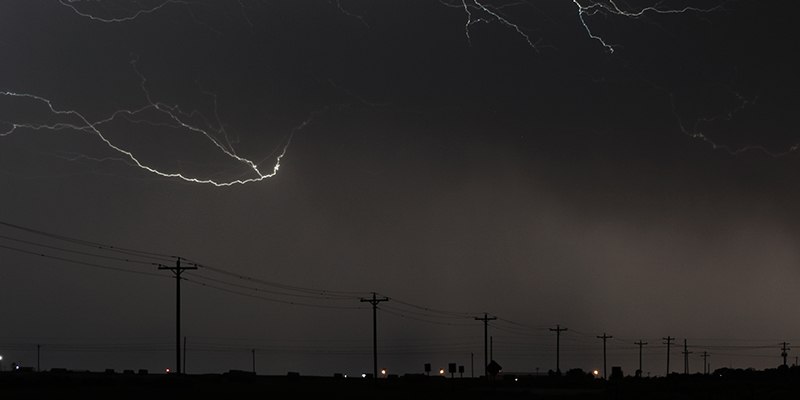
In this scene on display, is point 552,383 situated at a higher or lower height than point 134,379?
lower

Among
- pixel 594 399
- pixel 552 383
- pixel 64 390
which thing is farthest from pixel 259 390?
pixel 552 383

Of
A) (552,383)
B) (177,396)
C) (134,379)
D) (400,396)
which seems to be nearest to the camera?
(177,396)

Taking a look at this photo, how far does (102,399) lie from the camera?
1281 inches

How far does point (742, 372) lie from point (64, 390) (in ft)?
277

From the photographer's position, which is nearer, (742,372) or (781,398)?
(781,398)

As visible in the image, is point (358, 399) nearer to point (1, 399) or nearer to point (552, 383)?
point (1, 399)

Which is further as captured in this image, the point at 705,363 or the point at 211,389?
the point at 705,363

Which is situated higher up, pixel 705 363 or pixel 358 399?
pixel 358 399

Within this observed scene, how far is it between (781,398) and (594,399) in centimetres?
942

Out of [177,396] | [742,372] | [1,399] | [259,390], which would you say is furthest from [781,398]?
[742,372]

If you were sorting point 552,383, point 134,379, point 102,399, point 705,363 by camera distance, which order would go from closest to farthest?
point 102,399, point 134,379, point 552,383, point 705,363

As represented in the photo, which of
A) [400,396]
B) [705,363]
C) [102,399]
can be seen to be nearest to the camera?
[102,399]

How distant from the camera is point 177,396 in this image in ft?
117

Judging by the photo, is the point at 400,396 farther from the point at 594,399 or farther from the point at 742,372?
the point at 742,372
